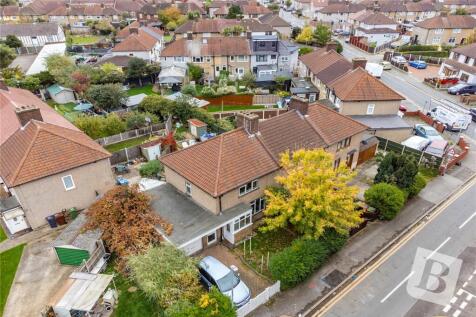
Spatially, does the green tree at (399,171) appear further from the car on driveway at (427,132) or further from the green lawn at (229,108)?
the green lawn at (229,108)

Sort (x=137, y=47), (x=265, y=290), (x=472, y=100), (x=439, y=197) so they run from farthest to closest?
(x=137, y=47), (x=472, y=100), (x=439, y=197), (x=265, y=290)

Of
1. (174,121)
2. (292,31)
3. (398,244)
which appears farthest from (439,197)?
(292,31)

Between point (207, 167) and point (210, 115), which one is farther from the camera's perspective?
point (210, 115)

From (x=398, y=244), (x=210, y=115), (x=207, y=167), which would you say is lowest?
(x=398, y=244)

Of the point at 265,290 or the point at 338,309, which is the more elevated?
the point at 265,290

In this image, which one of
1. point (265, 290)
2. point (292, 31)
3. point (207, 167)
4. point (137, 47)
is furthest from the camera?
point (292, 31)

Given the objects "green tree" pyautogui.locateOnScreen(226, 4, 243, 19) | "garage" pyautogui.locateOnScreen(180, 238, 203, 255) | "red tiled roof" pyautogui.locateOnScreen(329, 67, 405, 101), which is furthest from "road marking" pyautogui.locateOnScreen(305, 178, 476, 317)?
"green tree" pyautogui.locateOnScreen(226, 4, 243, 19)

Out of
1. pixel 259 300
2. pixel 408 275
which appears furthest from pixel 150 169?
pixel 408 275

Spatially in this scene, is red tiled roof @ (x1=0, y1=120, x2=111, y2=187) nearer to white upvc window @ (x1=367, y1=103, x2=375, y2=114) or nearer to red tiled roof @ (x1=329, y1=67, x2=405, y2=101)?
red tiled roof @ (x1=329, y1=67, x2=405, y2=101)

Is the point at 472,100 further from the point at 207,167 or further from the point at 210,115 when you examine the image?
the point at 207,167
